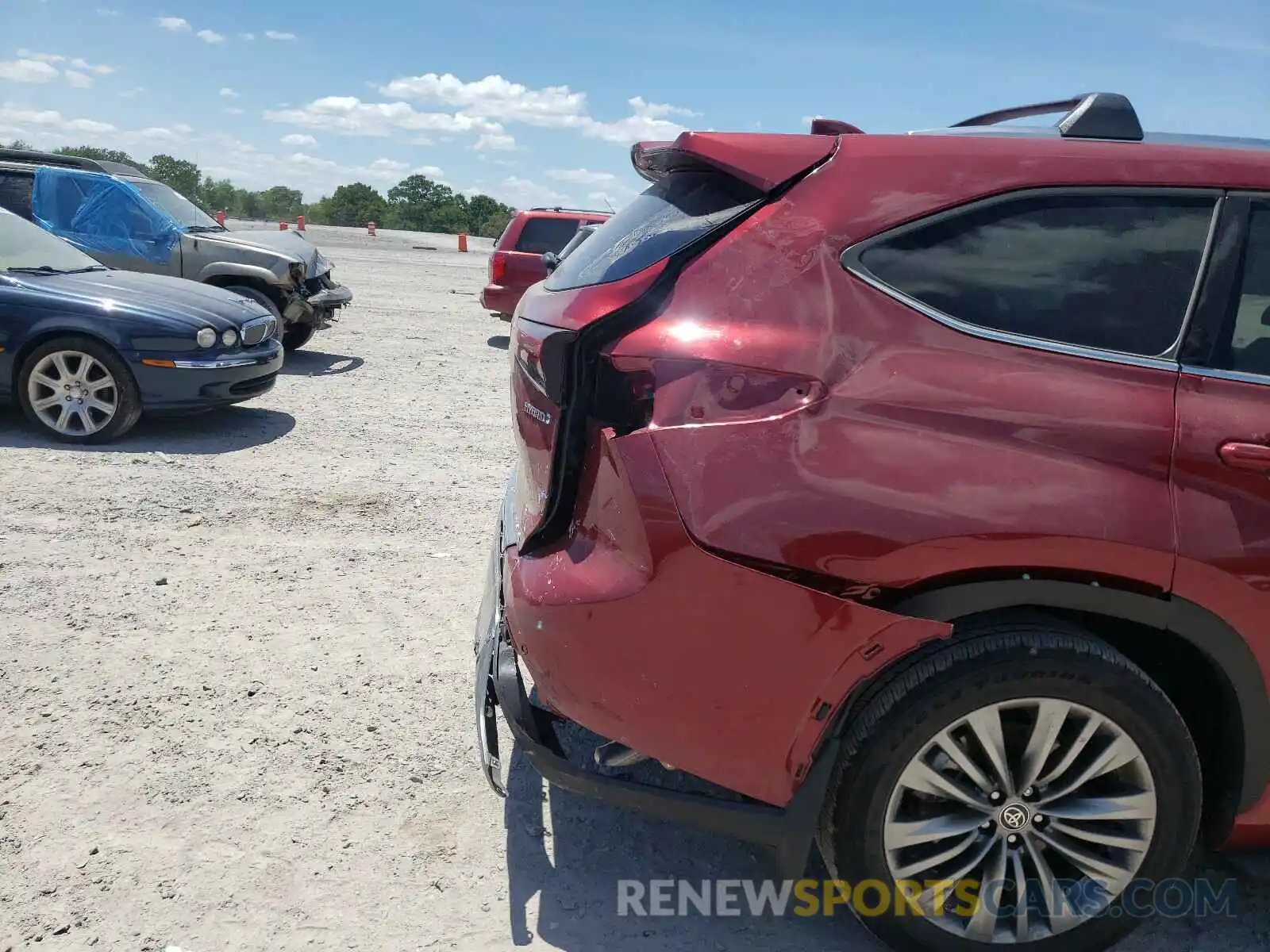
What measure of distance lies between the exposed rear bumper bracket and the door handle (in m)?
1.09

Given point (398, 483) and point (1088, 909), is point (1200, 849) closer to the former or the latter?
point (1088, 909)

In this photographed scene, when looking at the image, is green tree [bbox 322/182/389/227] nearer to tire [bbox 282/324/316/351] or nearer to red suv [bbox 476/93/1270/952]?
tire [bbox 282/324/316/351]

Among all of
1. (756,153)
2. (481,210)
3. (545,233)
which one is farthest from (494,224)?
(756,153)

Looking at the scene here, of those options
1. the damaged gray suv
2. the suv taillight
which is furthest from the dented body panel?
the suv taillight

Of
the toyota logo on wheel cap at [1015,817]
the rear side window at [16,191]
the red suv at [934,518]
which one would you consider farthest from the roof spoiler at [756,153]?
the rear side window at [16,191]

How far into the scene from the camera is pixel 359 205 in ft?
209

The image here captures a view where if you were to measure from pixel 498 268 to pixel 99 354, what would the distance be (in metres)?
7.11

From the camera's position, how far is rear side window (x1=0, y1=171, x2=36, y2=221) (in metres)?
10.3

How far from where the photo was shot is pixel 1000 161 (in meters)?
2.38

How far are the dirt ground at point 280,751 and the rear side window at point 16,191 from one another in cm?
514

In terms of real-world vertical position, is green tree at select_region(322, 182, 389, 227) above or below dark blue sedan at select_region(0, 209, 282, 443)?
above

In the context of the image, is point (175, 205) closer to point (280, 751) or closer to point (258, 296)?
point (258, 296)

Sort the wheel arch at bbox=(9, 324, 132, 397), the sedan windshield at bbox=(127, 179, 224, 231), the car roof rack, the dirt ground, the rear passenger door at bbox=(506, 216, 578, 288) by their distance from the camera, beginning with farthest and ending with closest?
the rear passenger door at bbox=(506, 216, 578, 288), the car roof rack, the sedan windshield at bbox=(127, 179, 224, 231), the wheel arch at bbox=(9, 324, 132, 397), the dirt ground

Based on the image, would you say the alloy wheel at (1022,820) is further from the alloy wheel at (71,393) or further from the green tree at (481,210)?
the green tree at (481,210)
